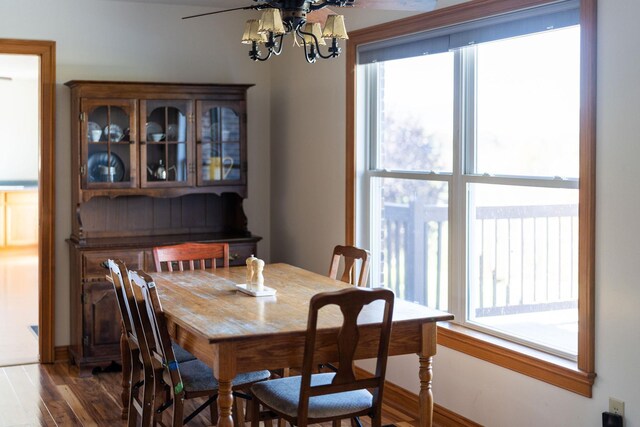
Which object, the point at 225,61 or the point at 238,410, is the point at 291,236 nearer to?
the point at 225,61

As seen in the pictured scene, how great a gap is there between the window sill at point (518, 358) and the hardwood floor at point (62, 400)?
21.9 inches

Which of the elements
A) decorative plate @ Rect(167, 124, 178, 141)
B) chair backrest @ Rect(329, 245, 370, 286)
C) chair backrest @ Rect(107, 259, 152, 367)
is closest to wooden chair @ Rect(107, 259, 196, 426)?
chair backrest @ Rect(107, 259, 152, 367)

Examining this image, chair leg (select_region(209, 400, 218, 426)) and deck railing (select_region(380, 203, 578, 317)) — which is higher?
deck railing (select_region(380, 203, 578, 317))

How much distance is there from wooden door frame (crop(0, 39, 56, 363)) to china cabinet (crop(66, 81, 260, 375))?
0.15 meters

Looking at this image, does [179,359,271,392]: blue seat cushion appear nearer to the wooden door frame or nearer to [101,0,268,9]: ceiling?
the wooden door frame

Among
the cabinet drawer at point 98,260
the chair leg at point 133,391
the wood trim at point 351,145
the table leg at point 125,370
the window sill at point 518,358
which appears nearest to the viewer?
the window sill at point 518,358

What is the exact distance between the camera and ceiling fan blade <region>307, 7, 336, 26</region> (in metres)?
3.34

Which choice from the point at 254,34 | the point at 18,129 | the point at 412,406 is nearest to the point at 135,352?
the point at 412,406

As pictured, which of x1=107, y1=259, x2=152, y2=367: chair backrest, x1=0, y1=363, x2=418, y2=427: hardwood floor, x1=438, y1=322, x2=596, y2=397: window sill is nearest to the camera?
x1=438, y1=322, x2=596, y2=397: window sill

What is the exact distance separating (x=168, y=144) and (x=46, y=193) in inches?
36.0

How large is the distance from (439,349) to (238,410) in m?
1.13
